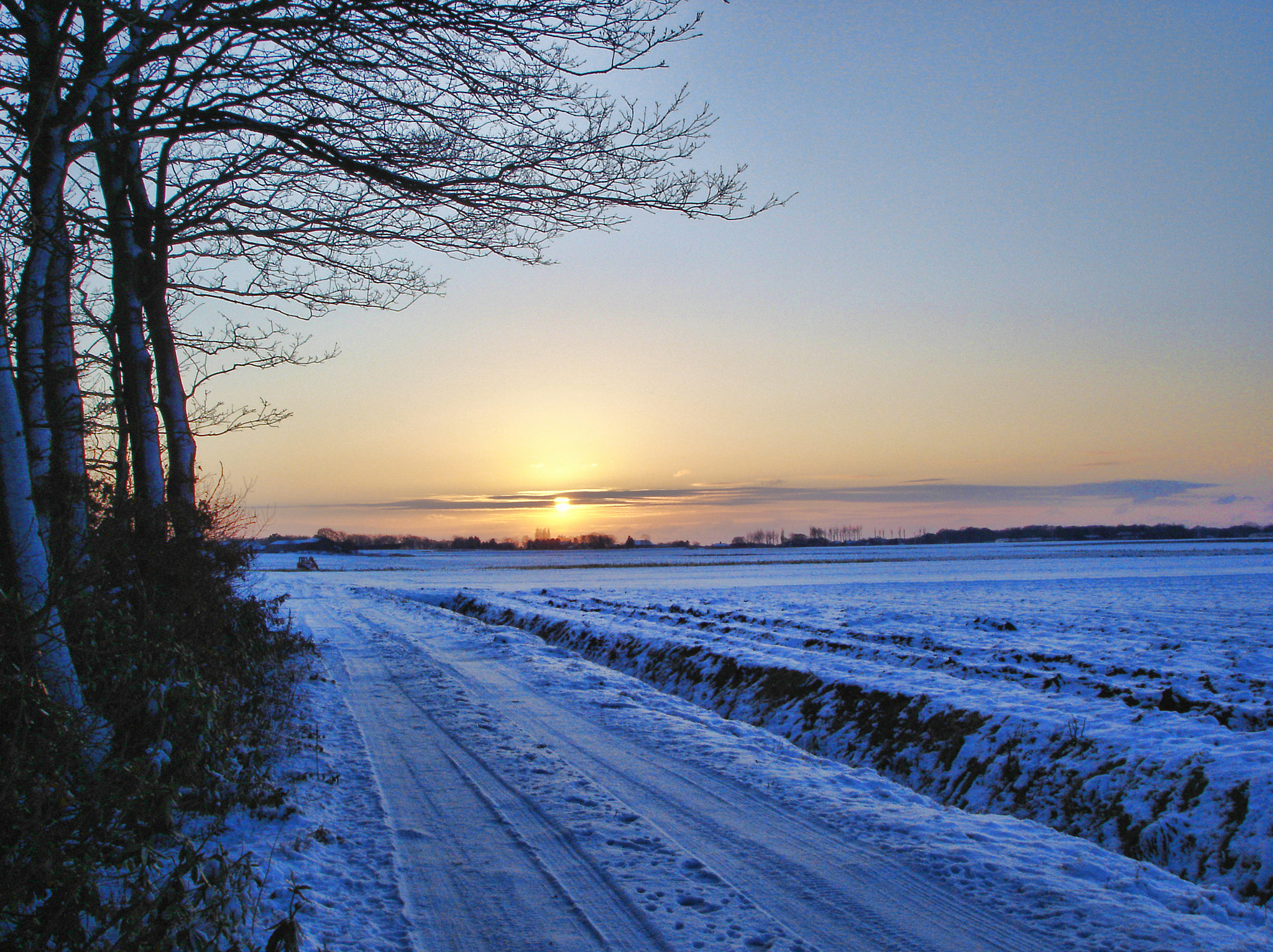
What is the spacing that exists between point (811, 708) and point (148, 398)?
33.0 feet

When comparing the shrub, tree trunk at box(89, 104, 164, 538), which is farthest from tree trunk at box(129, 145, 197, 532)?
the shrub

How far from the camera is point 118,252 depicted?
33.5 ft

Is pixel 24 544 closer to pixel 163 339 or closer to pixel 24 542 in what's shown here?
pixel 24 542

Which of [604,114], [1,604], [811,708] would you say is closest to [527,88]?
[604,114]

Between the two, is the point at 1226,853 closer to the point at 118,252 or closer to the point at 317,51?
the point at 317,51

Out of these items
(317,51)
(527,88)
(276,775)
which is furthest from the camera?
(527,88)

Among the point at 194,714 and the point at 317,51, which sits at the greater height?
the point at 317,51

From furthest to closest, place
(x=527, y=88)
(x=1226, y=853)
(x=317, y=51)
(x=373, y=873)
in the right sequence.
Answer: (x=527, y=88) < (x=317, y=51) < (x=1226, y=853) < (x=373, y=873)

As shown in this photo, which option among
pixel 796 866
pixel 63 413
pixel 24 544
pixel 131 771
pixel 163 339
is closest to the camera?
pixel 131 771

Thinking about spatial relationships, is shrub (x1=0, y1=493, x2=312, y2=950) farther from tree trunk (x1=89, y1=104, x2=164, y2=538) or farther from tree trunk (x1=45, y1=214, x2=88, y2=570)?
tree trunk (x1=89, y1=104, x2=164, y2=538)

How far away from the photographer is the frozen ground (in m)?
4.29

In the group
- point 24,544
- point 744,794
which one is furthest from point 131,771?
→ point 744,794

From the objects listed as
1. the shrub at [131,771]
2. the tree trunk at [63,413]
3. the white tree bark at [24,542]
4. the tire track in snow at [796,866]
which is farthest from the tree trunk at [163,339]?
the tire track in snow at [796,866]

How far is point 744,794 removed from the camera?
6.45 metres
